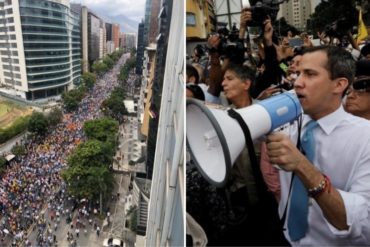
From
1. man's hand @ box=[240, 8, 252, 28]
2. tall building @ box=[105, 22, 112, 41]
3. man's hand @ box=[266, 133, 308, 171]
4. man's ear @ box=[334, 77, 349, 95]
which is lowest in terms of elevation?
tall building @ box=[105, 22, 112, 41]

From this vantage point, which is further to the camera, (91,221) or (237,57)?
(91,221)

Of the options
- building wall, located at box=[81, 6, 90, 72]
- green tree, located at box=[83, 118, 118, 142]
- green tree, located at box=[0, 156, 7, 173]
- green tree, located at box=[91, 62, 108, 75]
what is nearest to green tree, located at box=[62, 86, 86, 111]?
green tree, located at box=[83, 118, 118, 142]

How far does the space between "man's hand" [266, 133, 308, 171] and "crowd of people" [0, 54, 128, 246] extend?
7737 mm

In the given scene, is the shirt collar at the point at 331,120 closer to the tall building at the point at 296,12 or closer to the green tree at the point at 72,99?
the tall building at the point at 296,12

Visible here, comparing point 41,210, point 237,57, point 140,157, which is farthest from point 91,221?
point 237,57

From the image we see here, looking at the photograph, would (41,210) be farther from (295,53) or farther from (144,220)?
(295,53)

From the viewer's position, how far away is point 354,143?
50 centimetres

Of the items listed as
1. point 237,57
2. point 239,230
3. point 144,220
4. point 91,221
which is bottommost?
point 91,221

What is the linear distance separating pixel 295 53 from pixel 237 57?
0.35 feet

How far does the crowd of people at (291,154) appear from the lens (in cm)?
49

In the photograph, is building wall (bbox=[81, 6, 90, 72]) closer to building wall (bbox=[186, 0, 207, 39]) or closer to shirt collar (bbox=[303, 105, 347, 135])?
building wall (bbox=[186, 0, 207, 39])

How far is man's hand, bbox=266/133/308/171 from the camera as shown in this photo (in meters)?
0.44

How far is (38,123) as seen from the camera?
948cm

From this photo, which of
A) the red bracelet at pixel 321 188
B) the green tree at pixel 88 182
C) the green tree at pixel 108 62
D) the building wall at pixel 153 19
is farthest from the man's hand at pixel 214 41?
the green tree at pixel 108 62
